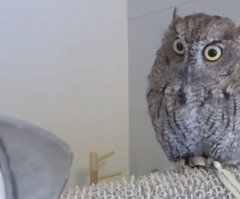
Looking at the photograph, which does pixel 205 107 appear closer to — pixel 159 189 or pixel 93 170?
pixel 159 189

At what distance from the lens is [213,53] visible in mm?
570

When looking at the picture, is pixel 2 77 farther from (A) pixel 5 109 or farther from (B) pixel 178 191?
(B) pixel 178 191

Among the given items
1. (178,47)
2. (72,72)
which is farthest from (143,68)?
(178,47)

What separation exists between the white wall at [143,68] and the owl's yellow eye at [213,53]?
53 centimetres

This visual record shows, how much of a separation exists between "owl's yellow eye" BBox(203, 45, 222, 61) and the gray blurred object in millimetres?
393

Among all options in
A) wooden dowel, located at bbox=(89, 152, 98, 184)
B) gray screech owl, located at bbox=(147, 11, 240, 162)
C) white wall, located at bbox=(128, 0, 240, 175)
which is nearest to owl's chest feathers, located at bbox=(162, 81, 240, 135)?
gray screech owl, located at bbox=(147, 11, 240, 162)

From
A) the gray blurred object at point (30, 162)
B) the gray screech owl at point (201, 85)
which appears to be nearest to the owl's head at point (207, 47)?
the gray screech owl at point (201, 85)

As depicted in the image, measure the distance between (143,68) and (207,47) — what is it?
2.42ft

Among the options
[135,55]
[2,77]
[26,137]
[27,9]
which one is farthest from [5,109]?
[26,137]

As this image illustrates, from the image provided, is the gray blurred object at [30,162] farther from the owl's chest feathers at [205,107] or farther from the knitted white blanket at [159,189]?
the owl's chest feathers at [205,107]

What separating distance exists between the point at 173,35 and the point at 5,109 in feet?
2.64

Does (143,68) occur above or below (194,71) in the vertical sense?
above

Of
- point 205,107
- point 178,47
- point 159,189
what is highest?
point 178,47

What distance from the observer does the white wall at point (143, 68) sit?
118 centimetres
